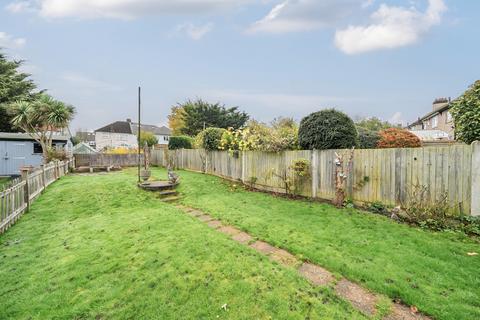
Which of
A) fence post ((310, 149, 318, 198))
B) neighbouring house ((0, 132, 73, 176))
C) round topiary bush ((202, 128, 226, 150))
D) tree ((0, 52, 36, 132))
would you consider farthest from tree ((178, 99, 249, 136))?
fence post ((310, 149, 318, 198))

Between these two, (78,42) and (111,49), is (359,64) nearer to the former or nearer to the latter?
(111,49)

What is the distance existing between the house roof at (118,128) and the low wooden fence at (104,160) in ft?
107

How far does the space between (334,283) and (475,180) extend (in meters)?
4.41

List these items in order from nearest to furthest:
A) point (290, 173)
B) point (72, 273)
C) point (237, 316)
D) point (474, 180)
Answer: point (237, 316), point (72, 273), point (474, 180), point (290, 173)

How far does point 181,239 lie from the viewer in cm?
497

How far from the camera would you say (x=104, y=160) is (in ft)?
66.1

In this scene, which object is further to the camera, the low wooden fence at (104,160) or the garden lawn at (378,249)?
the low wooden fence at (104,160)

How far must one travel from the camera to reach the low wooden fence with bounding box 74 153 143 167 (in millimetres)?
19312

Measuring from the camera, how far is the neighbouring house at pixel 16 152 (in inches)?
640

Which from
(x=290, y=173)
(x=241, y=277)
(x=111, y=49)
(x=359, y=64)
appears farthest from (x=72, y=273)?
(x=359, y=64)

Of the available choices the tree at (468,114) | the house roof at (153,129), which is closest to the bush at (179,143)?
the tree at (468,114)

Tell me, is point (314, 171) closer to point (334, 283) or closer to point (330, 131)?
point (330, 131)

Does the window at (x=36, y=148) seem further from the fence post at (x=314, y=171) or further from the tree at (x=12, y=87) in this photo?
the fence post at (x=314, y=171)

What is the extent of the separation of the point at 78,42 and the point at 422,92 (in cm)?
2223
